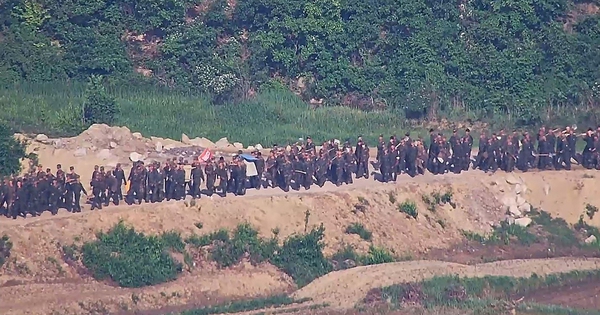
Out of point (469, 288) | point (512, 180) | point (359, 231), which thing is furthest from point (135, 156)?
point (469, 288)

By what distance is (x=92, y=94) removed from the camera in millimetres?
47500

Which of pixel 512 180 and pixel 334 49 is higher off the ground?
pixel 334 49

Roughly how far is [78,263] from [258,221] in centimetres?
543

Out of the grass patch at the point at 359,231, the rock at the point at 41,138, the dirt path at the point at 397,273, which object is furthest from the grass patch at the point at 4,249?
the rock at the point at 41,138

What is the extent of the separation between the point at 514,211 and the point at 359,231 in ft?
19.0

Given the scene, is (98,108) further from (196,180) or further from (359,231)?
(359,231)

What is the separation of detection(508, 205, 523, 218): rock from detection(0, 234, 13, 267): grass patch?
15.6m

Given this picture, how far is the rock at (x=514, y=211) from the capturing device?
135 feet

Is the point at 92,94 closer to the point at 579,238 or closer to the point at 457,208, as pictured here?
the point at 457,208

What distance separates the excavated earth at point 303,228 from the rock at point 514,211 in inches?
11.1

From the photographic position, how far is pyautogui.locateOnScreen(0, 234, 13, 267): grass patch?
1316 inches

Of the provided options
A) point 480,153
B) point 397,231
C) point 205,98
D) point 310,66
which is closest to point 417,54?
point 310,66

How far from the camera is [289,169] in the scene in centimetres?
3928

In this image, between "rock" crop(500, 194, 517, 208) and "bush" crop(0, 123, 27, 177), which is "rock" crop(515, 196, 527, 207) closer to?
"rock" crop(500, 194, 517, 208)
